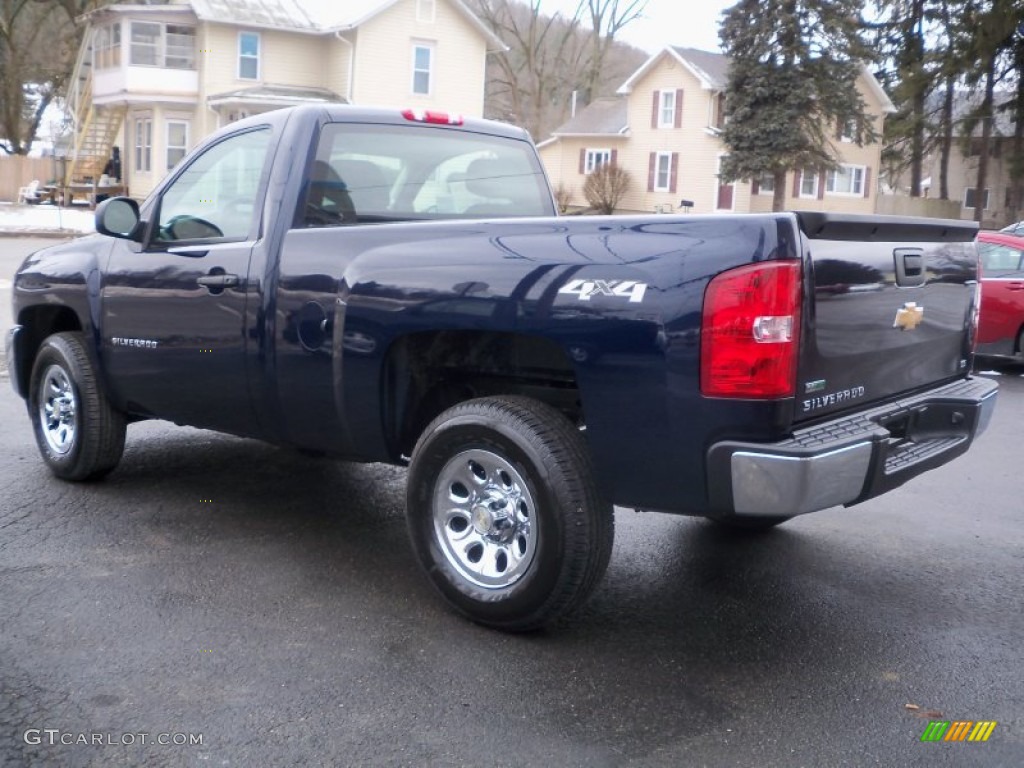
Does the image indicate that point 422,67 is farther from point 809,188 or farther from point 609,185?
point 809,188

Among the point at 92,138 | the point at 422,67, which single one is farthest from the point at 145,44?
the point at 422,67

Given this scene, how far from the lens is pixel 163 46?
126 feet

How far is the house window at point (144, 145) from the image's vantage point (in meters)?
39.0

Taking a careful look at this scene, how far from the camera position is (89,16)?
4022 cm

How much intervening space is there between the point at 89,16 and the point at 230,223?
39.5m

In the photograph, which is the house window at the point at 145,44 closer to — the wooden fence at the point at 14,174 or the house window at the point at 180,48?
the house window at the point at 180,48

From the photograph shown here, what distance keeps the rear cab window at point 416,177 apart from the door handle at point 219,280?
0.39 meters

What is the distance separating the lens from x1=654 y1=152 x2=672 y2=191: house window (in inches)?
1870

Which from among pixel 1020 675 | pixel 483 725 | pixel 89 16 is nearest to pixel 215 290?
pixel 483 725

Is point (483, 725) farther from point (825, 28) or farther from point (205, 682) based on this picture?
point (825, 28)

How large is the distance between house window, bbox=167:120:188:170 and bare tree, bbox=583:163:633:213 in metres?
17.5

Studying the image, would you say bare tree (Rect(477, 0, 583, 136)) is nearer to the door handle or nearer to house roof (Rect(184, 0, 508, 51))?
house roof (Rect(184, 0, 508, 51))

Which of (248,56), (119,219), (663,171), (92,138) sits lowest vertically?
(119,219)

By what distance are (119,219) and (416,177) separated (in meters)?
1.48
